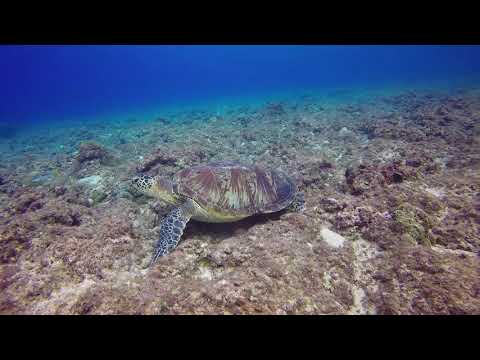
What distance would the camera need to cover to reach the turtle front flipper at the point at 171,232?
427 cm

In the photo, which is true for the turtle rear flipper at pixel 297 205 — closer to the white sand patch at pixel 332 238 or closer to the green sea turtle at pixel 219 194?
the green sea turtle at pixel 219 194

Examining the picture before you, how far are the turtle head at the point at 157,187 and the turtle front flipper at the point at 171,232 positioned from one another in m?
0.51

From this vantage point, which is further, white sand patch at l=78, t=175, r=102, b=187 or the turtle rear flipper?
white sand patch at l=78, t=175, r=102, b=187

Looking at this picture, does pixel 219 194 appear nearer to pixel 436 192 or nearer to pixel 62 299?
pixel 62 299

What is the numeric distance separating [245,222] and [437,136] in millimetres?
9220

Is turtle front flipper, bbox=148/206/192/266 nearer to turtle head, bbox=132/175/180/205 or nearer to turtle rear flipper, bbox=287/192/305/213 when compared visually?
turtle head, bbox=132/175/180/205

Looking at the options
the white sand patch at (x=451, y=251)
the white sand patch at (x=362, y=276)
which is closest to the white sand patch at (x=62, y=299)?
the white sand patch at (x=362, y=276)

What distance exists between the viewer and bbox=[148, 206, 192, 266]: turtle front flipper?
4266mm

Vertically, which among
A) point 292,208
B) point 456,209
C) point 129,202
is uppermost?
point 456,209

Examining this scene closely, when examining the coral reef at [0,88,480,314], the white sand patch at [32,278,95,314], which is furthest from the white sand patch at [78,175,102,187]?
the white sand patch at [32,278,95,314]

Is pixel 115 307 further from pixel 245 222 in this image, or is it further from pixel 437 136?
pixel 437 136
